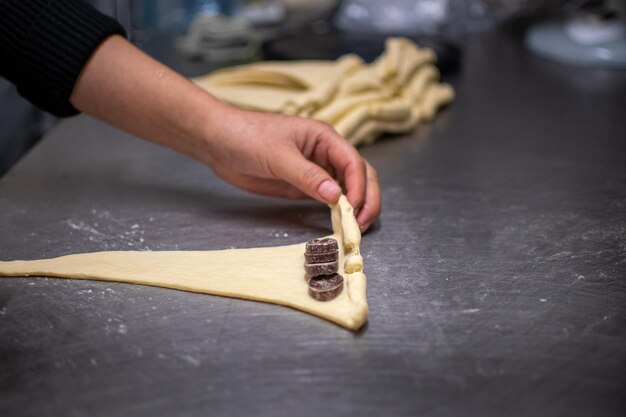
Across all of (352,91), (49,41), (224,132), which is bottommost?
(352,91)

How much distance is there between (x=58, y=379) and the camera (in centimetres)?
75

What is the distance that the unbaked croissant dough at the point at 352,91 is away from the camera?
1.42 m

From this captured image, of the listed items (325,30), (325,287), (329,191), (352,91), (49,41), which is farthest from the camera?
(325,30)

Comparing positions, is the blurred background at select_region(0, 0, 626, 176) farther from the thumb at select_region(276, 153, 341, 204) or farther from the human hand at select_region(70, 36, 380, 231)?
the thumb at select_region(276, 153, 341, 204)

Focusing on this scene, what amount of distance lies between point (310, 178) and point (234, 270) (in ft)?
0.62

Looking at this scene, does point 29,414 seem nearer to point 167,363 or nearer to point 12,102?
point 167,363

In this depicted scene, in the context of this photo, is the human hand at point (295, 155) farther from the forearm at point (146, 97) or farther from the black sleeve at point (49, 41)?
the black sleeve at point (49, 41)

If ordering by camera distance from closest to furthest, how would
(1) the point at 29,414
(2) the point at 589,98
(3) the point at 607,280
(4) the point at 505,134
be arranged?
1. (1) the point at 29,414
2. (3) the point at 607,280
3. (4) the point at 505,134
4. (2) the point at 589,98

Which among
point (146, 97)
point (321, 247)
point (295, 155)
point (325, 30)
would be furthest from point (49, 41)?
point (325, 30)

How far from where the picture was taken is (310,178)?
40.9 inches

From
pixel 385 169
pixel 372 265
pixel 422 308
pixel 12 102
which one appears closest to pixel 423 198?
pixel 385 169

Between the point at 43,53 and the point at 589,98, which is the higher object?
the point at 43,53

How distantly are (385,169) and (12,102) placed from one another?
86 cm

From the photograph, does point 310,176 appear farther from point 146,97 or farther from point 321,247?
point 146,97
